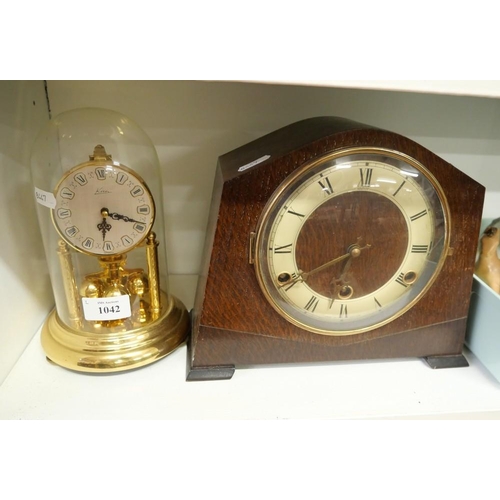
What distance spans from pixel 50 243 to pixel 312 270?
45cm

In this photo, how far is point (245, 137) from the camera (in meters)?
0.90

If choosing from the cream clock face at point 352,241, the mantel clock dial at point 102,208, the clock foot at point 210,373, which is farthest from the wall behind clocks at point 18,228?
the cream clock face at point 352,241

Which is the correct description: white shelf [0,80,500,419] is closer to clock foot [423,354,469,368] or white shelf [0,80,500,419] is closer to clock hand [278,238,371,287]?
clock foot [423,354,469,368]

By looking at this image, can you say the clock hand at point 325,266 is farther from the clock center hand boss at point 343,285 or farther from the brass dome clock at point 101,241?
the brass dome clock at point 101,241

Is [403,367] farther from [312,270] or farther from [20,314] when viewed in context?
[20,314]

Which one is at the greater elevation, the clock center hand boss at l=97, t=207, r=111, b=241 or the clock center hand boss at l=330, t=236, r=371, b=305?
the clock center hand boss at l=97, t=207, r=111, b=241


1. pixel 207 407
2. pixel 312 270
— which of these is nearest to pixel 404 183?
pixel 312 270

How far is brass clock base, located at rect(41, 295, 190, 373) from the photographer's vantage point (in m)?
0.74

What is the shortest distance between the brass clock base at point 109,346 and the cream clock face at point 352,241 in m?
0.21

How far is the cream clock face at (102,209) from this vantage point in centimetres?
69

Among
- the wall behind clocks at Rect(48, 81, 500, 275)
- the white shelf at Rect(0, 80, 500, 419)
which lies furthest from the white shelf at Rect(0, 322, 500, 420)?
the wall behind clocks at Rect(48, 81, 500, 275)

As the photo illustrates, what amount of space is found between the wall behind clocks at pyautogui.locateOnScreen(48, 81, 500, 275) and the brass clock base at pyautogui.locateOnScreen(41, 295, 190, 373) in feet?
0.93

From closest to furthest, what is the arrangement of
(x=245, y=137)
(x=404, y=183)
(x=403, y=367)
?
(x=404, y=183)
(x=403, y=367)
(x=245, y=137)

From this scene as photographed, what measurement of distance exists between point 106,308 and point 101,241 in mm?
110
